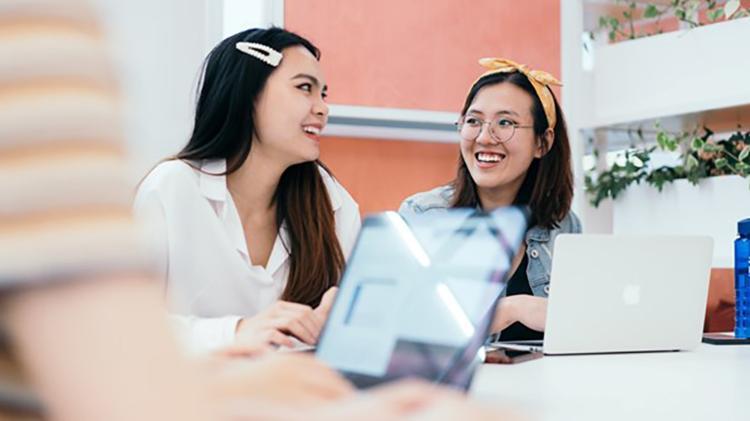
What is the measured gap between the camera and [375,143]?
3.36 metres

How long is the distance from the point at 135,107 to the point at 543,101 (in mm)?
2570

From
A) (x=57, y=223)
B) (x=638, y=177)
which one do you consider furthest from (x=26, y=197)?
(x=638, y=177)

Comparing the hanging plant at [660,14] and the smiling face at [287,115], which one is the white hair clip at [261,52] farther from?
the hanging plant at [660,14]

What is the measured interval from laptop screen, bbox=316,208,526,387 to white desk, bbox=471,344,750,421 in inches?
6.7

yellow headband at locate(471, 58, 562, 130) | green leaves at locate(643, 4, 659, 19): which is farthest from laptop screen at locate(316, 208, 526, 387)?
green leaves at locate(643, 4, 659, 19)

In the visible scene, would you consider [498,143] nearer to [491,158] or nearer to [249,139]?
[491,158]

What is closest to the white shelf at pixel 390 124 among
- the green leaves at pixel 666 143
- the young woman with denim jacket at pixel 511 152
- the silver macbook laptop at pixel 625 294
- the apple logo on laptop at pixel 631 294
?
the young woman with denim jacket at pixel 511 152

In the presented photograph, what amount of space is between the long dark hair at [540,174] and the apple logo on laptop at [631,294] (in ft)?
2.89

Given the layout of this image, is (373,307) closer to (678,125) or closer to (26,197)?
(26,197)

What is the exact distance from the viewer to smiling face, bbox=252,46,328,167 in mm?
2320

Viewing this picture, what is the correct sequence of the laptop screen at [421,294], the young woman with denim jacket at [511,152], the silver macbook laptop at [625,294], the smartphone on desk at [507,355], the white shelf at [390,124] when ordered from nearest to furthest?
the laptop screen at [421,294] → the smartphone on desk at [507,355] → the silver macbook laptop at [625,294] → the young woman with denim jacket at [511,152] → the white shelf at [390,124]

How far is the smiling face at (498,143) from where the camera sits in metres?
2.79

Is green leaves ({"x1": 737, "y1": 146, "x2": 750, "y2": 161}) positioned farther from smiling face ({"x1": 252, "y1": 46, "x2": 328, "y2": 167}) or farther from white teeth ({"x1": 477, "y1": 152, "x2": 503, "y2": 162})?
smiling face ({"x1": 252, "y1": 46, "x2": 328, "y2": 167})

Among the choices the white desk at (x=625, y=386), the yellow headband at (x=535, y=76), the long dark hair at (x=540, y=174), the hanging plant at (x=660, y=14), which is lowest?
the white desk at (x=625, y=386)
